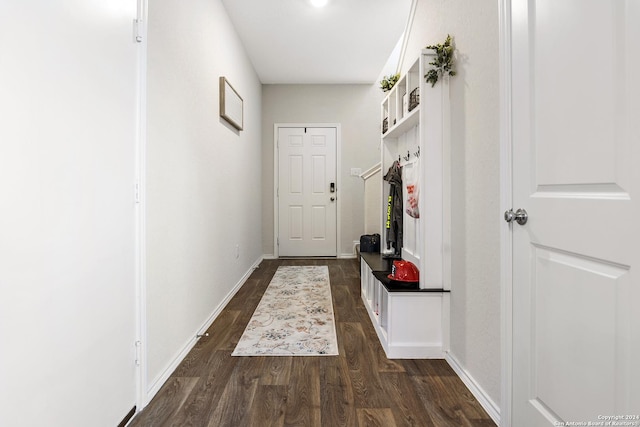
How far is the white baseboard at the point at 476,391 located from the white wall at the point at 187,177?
4.82 ft

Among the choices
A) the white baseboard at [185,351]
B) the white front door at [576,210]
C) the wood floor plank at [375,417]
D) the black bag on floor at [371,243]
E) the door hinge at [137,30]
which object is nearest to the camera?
the white front door at [576,210]

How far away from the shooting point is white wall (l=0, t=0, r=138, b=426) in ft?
2.86

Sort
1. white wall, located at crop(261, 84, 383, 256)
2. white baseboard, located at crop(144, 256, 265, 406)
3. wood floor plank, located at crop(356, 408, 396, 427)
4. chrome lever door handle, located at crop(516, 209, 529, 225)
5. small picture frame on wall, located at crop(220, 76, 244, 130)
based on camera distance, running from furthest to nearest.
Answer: white wall, located at crop(261, 84, 383, 256), small picture frame on wall, located at crop(220, 76, 244, 130), white baseboard, located at crop(144, 256, 265, 406), wood floor plank, located at crop(356, 408, 396, 427), chrome lever door handle, located at crop(516, 209, 529, 225)

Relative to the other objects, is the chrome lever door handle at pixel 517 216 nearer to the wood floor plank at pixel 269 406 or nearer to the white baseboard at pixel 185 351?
the wood floor plank at pixel 269 406

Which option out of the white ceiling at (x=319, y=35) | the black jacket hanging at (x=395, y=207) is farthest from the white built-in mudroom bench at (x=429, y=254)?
the white ceiling at (x=319, y=35)

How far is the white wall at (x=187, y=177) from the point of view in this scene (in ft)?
5.50

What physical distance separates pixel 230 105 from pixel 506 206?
8.41 feet

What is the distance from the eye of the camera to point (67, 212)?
1.07 m

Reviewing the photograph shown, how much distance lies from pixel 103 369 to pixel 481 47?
200 cm

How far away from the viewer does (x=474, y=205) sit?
163cm

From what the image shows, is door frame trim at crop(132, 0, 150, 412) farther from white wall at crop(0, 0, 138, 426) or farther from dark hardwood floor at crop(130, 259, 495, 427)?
dark hardwood floor at crop(130, 259, 495, 427)

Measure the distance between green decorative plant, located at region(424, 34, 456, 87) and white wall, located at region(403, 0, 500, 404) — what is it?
5 centimetres

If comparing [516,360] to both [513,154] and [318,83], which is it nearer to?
[513,154]

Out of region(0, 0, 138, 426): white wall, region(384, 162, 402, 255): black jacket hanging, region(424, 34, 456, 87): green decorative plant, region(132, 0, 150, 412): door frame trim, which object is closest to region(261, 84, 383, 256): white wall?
region(384, 162, 402, 255): black jacket hanging
